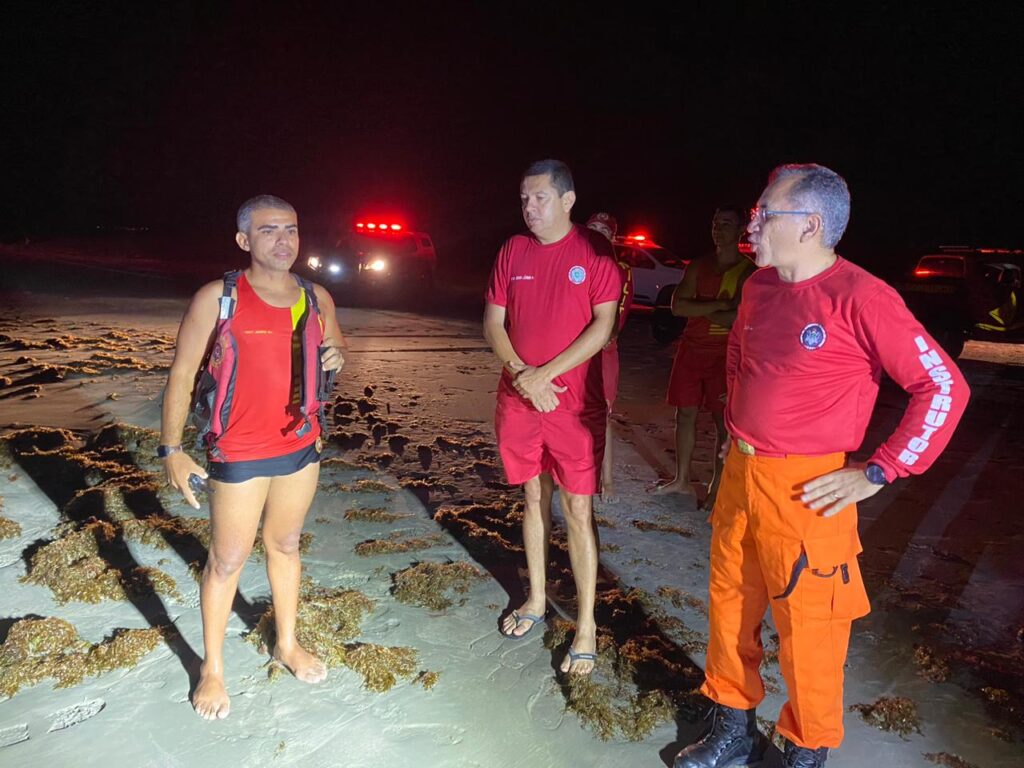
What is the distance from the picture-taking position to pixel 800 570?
234 cm

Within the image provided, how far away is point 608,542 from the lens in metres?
4.77

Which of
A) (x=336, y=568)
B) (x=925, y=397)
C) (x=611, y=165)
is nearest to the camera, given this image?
(x=925, y=397)

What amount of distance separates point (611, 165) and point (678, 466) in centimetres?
4247

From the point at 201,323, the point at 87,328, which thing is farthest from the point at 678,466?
the point at 87,328

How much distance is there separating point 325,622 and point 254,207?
6.60 feet

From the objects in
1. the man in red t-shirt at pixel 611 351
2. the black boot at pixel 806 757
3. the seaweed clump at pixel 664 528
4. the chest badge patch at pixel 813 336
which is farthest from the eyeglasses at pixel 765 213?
the seaweed clump at pixel 664 528

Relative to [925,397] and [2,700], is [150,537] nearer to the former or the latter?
[2,700]

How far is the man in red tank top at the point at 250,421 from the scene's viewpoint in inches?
106

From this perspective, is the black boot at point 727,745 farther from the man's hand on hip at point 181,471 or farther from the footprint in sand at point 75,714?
the footprint in sand at point 75,714

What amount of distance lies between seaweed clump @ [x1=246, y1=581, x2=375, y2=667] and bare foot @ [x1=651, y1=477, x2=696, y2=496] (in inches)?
108

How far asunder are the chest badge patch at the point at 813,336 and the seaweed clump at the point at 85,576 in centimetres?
330

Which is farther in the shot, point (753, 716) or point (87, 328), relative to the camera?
point (87, 328)

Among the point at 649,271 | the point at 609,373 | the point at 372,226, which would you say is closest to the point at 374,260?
the point at 372,226

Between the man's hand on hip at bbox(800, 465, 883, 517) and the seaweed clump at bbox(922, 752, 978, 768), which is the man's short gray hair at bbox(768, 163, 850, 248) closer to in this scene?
the man's hand on hip at bbox(800, 465, 883, 517)
